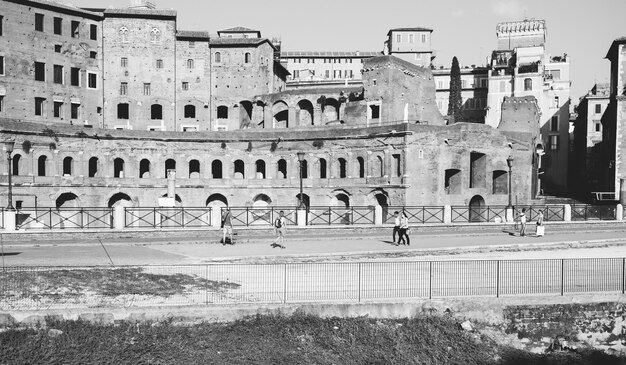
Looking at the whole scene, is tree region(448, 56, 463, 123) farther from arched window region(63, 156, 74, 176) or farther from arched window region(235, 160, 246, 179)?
arched window region(63, 156, 74, 176)

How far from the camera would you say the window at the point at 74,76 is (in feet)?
170

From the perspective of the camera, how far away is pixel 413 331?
15.5 m

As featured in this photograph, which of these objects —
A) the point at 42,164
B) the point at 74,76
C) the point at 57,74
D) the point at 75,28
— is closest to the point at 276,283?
the point at 42,164

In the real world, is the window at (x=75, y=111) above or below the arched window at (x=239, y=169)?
above

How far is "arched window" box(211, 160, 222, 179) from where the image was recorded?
4941cm

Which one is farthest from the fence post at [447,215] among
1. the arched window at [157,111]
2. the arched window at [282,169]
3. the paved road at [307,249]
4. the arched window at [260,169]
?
the arched window at [157,111]

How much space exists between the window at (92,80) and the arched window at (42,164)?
11143 millimetres

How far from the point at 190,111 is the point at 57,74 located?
440 inches

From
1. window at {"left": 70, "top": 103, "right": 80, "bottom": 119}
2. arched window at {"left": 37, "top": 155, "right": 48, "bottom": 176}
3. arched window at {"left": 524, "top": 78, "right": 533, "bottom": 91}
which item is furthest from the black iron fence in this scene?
arched window at {"left": 524, "top": 78, "right": 533, "bottom": 91}

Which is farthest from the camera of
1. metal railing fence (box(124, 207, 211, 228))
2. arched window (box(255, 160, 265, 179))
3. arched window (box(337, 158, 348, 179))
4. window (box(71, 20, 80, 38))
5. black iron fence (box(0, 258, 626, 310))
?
window (box(71, 20, 80, 38))

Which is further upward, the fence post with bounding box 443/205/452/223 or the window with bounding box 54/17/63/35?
the window with bounding box 54/17/63/35

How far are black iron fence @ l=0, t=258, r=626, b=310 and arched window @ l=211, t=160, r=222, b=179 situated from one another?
32.8m

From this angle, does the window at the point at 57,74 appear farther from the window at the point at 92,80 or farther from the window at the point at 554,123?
the window at the point at 554,123

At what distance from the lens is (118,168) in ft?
154
